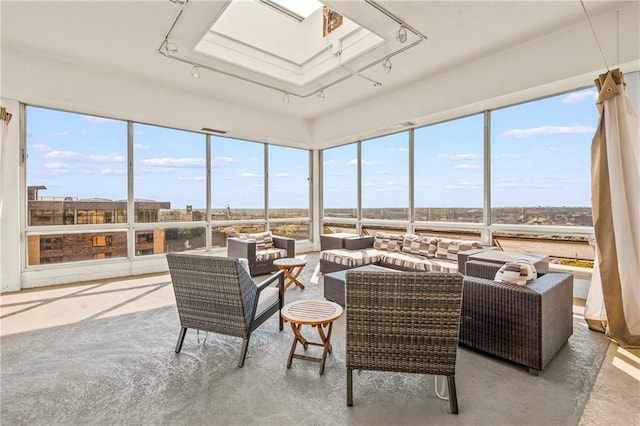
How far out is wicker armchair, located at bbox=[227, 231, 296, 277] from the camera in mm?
4898

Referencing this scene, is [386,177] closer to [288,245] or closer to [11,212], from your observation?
[288,245]

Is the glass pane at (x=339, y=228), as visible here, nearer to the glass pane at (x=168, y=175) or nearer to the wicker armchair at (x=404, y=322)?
the glass pane at (x=168, y=175)

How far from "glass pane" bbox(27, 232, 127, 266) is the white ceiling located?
2632mm

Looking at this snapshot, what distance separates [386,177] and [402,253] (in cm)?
203

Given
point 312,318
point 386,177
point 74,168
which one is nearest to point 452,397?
point 312,318

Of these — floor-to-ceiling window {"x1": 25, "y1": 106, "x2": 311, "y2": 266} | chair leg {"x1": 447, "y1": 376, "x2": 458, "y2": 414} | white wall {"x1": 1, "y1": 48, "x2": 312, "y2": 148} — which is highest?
white wall {"x1": 1, "y1": 48, "x2": 312, "y2": 148}

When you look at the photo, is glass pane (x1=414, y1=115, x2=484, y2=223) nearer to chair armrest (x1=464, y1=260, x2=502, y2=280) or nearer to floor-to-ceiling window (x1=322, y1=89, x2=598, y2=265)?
floor-to-ceiling window (x1=322, y1=89, x2=598, y2=265)

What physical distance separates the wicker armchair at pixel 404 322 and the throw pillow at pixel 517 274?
2.88ft

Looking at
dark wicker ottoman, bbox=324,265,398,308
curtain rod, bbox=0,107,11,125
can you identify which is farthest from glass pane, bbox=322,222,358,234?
curtain rod, bbox=0,107,11,125

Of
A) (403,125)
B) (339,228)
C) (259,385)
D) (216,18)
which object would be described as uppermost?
(216,18)

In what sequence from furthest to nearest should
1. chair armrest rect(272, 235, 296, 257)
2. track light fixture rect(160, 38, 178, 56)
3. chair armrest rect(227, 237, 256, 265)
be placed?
chair armrest rect(272, 235, 296, 257), chair armrest rect(227, 237, 256, 265), track light fixture rect(160, 38, 178, 56)

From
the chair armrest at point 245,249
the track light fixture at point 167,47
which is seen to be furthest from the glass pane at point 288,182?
the track light fixture at point 167,47

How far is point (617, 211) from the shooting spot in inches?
107

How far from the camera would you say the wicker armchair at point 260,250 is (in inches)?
193
